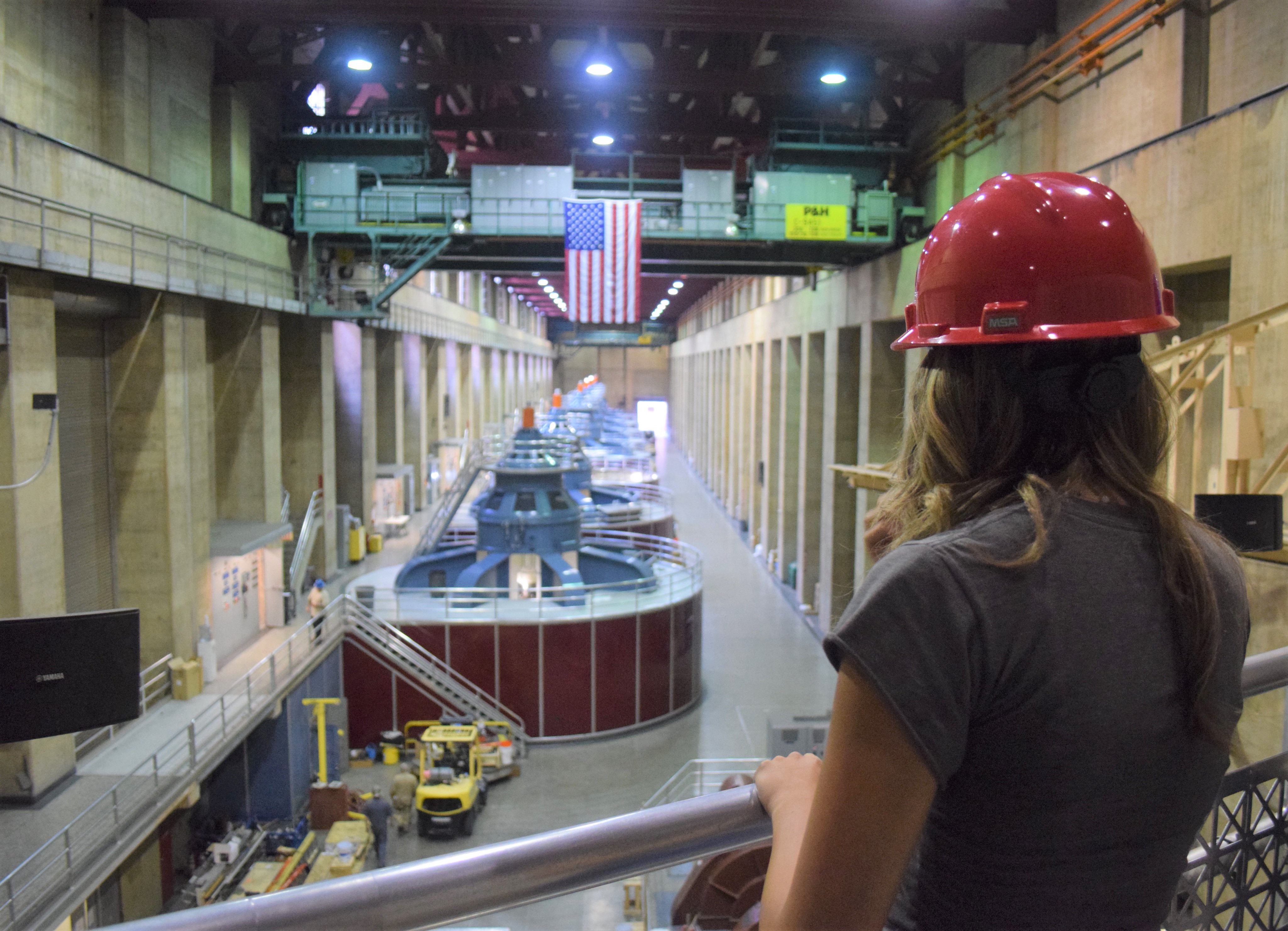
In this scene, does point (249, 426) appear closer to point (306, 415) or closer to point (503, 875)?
point (306, 415)

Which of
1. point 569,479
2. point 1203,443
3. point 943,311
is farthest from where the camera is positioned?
point 569,479

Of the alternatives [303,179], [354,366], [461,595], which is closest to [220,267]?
[303,179]

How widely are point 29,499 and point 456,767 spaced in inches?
274

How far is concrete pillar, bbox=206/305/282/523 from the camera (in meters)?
17.9

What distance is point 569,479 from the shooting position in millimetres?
29391

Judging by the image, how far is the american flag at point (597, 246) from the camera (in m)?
18.8

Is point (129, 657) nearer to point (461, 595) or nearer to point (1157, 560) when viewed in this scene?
point (1157, 560)

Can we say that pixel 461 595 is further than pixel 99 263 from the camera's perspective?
Yes

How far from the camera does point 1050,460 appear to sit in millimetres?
1254

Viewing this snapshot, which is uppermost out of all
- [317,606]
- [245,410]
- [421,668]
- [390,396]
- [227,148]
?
[227,148]

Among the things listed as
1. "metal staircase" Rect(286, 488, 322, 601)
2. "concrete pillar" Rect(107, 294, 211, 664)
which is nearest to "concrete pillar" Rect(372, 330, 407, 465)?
"metal staircase" Rect(286, 488, 322, 601)

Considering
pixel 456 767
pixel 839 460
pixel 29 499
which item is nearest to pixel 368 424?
pixel 839 460

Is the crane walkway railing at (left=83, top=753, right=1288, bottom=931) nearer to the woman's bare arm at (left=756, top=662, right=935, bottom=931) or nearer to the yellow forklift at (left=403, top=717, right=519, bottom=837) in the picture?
the woman's bare arm at (left=756, top=662, right=935, bottom=931)

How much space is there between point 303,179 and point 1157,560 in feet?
67.6
